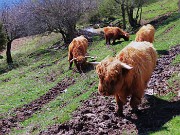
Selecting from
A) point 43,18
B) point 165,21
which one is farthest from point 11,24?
point 165,21

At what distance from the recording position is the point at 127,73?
10.1 m

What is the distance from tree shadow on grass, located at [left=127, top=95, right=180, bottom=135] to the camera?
384 inches

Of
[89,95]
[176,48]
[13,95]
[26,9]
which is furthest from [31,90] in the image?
[26,9]

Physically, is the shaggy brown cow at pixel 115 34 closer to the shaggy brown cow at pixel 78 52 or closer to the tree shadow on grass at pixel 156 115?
the shaggy brown cow at pixel 78 52

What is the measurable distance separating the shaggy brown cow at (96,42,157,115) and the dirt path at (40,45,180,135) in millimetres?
498

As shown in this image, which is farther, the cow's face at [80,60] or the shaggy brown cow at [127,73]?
the cow's face at [80,60]

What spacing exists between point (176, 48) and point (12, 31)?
27.0 metres

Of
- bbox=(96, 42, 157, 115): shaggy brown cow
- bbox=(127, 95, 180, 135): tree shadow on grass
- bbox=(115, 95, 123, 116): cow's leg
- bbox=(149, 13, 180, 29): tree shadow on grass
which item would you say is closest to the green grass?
bbox=(149, 13, 180, 29): tree shadow on grass

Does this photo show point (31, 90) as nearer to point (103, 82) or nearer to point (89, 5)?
point (103, 82)

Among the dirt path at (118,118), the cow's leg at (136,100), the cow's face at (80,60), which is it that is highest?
the cow's leg at (136,100)

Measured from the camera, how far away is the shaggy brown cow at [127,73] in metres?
9.63

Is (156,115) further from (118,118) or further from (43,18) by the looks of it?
(43,18)

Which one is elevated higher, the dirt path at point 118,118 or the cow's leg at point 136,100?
the cow's leg at point 136,100

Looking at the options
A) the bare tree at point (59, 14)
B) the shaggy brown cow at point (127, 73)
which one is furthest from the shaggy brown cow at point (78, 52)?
the bare tree at point (59, 14)
